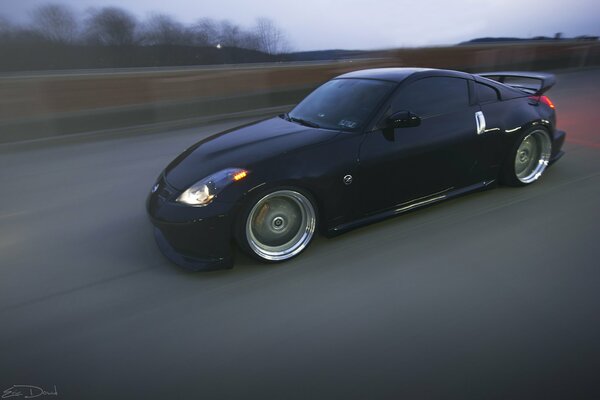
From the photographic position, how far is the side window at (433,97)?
3.58m

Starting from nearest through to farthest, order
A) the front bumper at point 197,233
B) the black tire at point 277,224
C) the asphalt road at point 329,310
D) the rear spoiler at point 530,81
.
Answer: the asphalt road at point 329,310 < the front bumper at point 197,233 < the black tire at point 277,224 < the rear spoiler at point 530,81

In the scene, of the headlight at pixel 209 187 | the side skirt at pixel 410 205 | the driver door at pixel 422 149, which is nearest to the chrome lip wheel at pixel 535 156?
the side skirt at pixel 410 205

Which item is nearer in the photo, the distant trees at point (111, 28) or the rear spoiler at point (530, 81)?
the rear spoiler at point (530, 81)

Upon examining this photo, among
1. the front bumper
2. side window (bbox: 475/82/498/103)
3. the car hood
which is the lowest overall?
the front bumper

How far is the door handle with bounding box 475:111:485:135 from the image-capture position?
3.85m

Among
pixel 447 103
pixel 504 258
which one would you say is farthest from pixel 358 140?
pixel 504 258

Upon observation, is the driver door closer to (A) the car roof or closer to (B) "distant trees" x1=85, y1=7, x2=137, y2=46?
(A) the car roof

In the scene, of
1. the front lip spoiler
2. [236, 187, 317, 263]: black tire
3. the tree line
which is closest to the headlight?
[236, 187, 317, 263]: black tire

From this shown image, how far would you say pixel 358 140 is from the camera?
327 cm

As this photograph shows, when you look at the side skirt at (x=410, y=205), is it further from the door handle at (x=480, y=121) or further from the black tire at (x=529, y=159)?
the door handle at (x=480, y=121)

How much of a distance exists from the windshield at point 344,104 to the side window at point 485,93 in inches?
38.5

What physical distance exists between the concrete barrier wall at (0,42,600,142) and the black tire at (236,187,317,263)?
6160 mm

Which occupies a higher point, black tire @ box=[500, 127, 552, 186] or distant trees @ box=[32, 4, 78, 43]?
distant trees @ box=[32, 4, 78, 43]

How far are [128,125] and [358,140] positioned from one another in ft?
21.1
